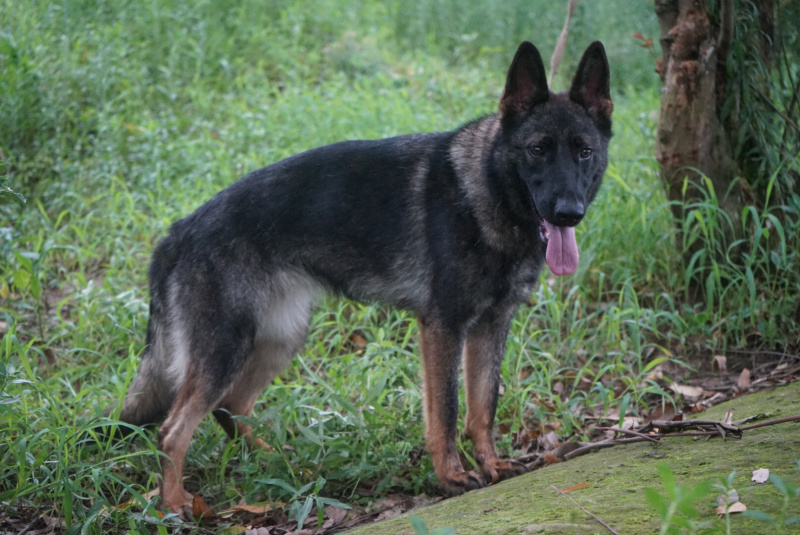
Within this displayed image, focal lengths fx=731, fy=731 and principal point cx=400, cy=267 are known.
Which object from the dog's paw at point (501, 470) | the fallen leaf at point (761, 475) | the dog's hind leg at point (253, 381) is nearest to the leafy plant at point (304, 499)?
the dog's hind leg at point (253, 381)

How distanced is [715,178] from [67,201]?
15.3 ft

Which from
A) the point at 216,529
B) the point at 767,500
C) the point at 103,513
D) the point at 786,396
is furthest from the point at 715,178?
the point at 103,513

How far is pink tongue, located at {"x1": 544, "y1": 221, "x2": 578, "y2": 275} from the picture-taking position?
3152 millimetres

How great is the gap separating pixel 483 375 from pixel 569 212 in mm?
940

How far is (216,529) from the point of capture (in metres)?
2.93

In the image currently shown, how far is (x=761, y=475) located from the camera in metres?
2.16

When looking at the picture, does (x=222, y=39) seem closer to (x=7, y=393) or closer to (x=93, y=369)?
(x=93, y=369)

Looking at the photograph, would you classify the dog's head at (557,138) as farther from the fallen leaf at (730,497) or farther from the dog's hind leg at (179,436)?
the dog's hind leg at (179,436)

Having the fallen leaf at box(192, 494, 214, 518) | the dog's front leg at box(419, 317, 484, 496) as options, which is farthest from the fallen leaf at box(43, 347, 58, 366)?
the dog's front leg at box(419, 317, 484, 496)

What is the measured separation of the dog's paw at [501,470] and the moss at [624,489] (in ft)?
0.86

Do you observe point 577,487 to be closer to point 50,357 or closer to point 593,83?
point 593,83

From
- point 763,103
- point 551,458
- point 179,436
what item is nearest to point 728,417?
point 551,458

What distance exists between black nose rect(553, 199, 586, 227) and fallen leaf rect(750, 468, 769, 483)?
1.17 m

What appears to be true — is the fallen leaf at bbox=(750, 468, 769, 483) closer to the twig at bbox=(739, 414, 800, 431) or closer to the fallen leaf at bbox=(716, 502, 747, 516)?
the fallen leaf at bbox=(716, 502, 747, 516)
